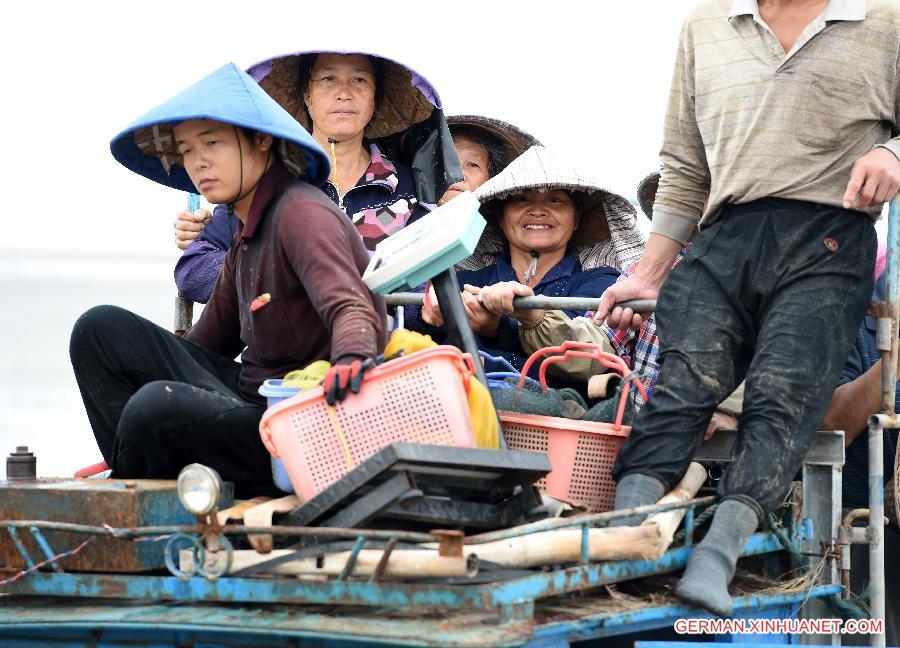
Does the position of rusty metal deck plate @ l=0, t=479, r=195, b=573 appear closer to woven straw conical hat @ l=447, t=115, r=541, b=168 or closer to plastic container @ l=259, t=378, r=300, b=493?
plastic container @ l=259, t=378, r=300, b=493

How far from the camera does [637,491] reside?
3.65 meters

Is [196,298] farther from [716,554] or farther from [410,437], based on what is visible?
[716,554]

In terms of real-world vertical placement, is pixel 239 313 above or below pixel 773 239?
below

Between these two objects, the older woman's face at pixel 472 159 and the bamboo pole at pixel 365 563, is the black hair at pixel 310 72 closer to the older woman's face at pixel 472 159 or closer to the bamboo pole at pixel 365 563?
the older woman's face at pixel 472 159

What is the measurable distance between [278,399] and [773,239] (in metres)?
1.53

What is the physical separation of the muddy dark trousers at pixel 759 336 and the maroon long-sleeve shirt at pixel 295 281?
0.88 meters

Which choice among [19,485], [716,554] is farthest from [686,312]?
[19,485]

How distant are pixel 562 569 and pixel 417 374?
0.59m

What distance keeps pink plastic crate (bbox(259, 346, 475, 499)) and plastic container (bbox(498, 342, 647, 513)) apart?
0.57 m

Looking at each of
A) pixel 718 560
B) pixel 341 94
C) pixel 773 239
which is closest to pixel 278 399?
pixel 718 560

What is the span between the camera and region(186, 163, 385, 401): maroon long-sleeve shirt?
356 cm

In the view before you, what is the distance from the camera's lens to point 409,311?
17.8 ft

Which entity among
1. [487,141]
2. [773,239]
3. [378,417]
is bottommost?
[378,417]

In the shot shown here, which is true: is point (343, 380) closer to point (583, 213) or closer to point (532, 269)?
point (532, 269)
